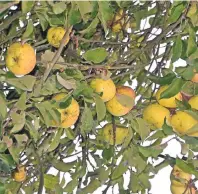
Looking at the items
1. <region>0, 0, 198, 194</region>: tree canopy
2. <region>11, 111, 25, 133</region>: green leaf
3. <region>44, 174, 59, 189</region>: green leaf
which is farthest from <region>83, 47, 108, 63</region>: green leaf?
<region>44, 174, 59, 189</region>: green leaf

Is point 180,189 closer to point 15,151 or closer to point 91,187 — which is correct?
point 91,187

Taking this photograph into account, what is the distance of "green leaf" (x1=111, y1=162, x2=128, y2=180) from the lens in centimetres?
85

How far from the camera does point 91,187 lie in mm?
911

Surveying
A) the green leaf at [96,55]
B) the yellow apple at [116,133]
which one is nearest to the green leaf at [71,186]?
the yellow apple at [116,133]

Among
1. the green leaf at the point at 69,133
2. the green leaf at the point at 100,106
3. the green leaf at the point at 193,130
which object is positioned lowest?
the green leaf at the point at 69,133

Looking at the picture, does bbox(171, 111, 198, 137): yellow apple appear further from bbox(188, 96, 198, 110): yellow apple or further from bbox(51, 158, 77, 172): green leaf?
bbox(51, 158, 77, 172): green leaf

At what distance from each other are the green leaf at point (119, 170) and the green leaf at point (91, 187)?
0.17 feet

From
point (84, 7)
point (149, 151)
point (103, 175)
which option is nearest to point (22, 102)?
point (84, 7)

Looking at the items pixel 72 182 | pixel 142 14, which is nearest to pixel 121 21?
pixel 142 14

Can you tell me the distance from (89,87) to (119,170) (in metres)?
→ 0.27

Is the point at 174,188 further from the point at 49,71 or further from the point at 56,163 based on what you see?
the point at 49,71

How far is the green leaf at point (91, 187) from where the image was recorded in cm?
90

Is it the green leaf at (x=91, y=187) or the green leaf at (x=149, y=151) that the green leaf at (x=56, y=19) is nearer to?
the green leaf at (x=149, y=151)

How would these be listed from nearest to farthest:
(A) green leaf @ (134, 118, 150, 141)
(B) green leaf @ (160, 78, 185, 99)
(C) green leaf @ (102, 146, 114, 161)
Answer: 1. (B) green leaf @ (160, 78, 185, 99)
2. (A) green leaf @ (134, 118, 150, 141)
3. (C) green leaf @ (102, 146, 114, 161)
